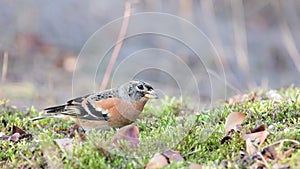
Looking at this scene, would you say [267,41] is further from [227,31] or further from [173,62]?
[173,62]

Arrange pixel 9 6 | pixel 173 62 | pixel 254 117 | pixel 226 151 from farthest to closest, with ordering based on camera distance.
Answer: pixel 9 6, pixel 173 62, pixel 254 117, pixel 226 151

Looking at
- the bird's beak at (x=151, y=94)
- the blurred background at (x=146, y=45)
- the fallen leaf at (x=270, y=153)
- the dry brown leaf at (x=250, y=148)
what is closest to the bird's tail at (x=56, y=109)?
the bird's beak at (x=151, y=94)

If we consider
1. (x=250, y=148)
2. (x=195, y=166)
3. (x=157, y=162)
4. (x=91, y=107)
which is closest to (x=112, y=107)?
(x=91, y=107)

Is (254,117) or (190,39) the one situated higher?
(190,39)

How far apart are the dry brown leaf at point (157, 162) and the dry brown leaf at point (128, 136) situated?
0.30 meters

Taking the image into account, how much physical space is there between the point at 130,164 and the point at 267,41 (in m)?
12.1

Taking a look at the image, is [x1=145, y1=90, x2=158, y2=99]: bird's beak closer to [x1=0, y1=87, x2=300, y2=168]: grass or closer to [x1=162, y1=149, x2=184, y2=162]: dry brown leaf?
[x1=0, y1=87, x2=300, y2=168]: grass

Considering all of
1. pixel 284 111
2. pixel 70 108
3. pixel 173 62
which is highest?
pixel 173 62

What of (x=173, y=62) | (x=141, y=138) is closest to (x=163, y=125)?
(x=141, y=138)

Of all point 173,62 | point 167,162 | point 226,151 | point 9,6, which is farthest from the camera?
point 9,6

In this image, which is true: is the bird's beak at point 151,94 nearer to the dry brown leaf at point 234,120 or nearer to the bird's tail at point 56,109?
the dry brown leaf at point 234,120

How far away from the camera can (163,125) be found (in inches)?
196

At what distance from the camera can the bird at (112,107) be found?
487cm

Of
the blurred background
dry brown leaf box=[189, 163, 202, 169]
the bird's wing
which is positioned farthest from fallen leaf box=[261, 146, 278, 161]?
the blurred background
